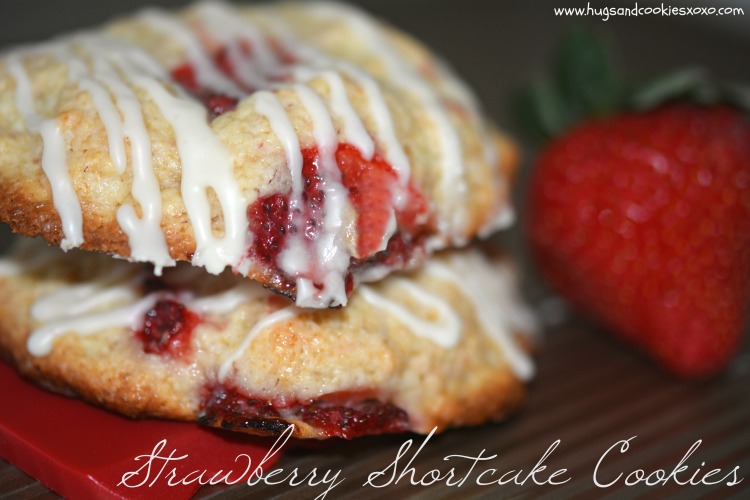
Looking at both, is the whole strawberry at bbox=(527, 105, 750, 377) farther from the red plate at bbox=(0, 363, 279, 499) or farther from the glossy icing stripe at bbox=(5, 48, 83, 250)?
the glossy icing stripe at bbox=(5, 48, 83, 250)

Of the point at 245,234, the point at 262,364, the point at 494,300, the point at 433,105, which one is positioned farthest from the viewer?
the point at 494,300

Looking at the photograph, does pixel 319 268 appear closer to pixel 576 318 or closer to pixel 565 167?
pixel 565 167

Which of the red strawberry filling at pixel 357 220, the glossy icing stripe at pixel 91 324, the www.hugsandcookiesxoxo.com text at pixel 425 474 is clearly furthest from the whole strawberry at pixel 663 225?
the glossy icing stripe at pixel 91 324

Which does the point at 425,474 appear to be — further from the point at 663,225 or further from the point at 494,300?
the point at 663,225

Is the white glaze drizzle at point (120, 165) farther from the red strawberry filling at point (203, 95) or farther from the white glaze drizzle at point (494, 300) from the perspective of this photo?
the white glaze drizzle at point (494, 300)

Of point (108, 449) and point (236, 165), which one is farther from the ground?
point (236, 165)

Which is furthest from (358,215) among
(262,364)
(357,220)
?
(262,364)

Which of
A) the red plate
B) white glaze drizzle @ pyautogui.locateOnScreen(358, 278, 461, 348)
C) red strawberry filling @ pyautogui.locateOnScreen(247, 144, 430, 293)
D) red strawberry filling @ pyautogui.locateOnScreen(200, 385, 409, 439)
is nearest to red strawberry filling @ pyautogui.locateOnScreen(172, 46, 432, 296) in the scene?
red strawberry filling @ pyautogui.locateOnScreen(247, 144, 430, 293)
